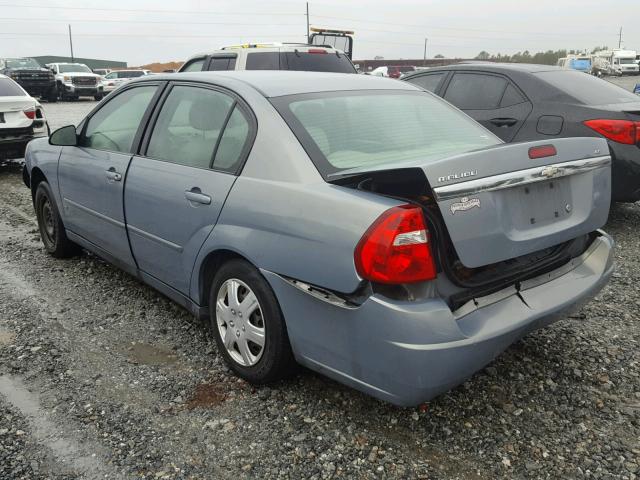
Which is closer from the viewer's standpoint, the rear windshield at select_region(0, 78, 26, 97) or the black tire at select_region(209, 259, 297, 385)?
the black tire at select_region(209, 259, 297, 385)

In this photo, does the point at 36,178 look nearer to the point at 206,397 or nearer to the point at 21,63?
the point at 206,397

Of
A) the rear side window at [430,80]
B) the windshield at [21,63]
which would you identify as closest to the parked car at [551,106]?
the rear side window at [430,80]

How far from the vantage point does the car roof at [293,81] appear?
3.09m

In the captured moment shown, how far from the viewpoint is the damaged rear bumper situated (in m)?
2.21

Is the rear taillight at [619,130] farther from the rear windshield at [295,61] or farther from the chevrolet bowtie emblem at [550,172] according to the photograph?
the rear windshield at [295,61]

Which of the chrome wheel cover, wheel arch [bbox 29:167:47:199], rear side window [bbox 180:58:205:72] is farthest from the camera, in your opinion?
rear side window [bbox 180:58:205:72]

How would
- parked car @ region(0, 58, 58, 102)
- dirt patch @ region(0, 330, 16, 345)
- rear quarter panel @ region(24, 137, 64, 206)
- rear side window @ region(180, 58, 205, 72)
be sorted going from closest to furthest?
dirt patch @ region(0, 330, 16, 345) < rear quarter panel @ region(24, 137, 64, 206) < rear side window @ region(180, 58, 205, 72) < parked car @ region(0, 58, 58, 102)

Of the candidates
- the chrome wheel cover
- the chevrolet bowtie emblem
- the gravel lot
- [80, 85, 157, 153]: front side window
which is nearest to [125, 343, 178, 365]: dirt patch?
the gravel lot

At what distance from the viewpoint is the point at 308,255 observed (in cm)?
244

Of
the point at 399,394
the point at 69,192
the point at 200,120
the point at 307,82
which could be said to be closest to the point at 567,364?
the point at 399,394

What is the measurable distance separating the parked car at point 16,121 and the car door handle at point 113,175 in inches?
251

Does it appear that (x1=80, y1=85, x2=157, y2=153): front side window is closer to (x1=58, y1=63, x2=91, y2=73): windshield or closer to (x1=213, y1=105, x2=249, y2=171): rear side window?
(x1=213, y1=105, x2=249, y2=171): rear side window

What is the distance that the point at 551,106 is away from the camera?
18.7 ft

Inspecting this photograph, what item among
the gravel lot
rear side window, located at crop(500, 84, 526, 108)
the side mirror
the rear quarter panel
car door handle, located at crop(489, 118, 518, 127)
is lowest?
the gravel lot
